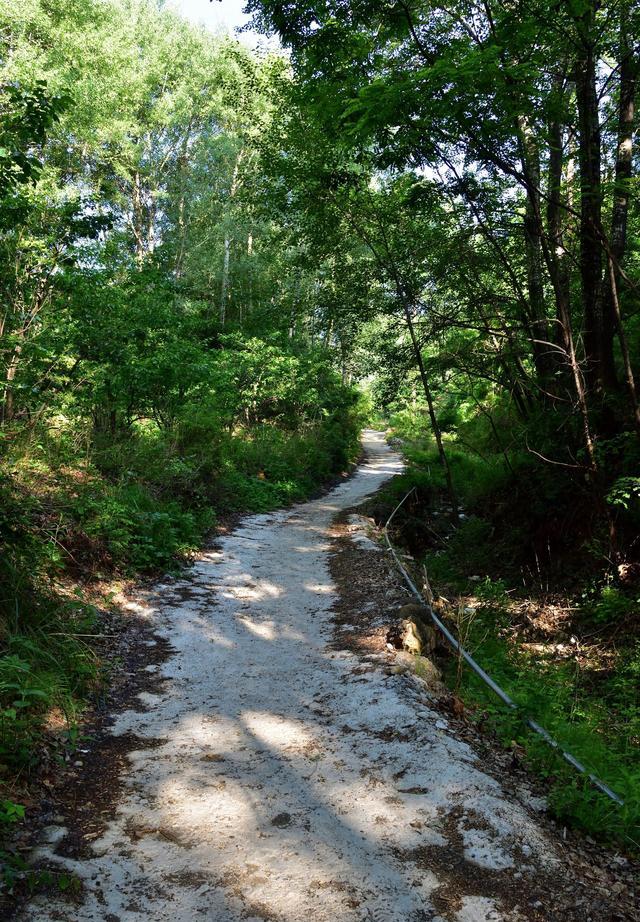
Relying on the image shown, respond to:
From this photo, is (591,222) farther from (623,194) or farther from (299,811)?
(299,811)

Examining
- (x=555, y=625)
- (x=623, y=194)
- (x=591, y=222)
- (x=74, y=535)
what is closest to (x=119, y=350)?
(x=74, y=535)

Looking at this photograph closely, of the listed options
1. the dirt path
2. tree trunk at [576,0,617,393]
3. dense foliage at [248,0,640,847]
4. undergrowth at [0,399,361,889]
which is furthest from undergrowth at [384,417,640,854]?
undergrowth at [0,399,361,889]

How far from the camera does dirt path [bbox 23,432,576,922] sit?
2312mm

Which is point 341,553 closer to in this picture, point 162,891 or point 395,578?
point 395,578

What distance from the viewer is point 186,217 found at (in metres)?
28.8

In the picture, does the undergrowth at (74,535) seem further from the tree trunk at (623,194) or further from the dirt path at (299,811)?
the tree trunk at (623,194)

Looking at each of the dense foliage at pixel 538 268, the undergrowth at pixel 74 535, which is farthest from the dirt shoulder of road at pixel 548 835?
the undergrowth at pixel 74 535

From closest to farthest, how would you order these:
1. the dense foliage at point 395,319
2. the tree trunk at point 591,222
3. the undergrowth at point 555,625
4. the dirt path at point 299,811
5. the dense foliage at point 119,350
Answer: the dirt path at point 299,811
the undergrowth at point 555,625
the dense foliage at point 119,350
the dense foliage at point 395,319
the tree trunk at point 591,222

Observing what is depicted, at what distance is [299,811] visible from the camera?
2930mm

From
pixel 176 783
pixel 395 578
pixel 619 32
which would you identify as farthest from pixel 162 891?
pixel 619 32

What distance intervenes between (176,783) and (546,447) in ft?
19.9

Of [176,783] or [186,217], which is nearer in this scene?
[176,783]

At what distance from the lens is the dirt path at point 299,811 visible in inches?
91.0

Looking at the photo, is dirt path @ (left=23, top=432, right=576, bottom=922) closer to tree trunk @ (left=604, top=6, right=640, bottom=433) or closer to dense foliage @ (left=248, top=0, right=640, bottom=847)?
dense foliage @ (left=248, top=0, right=640, bottom=847)
